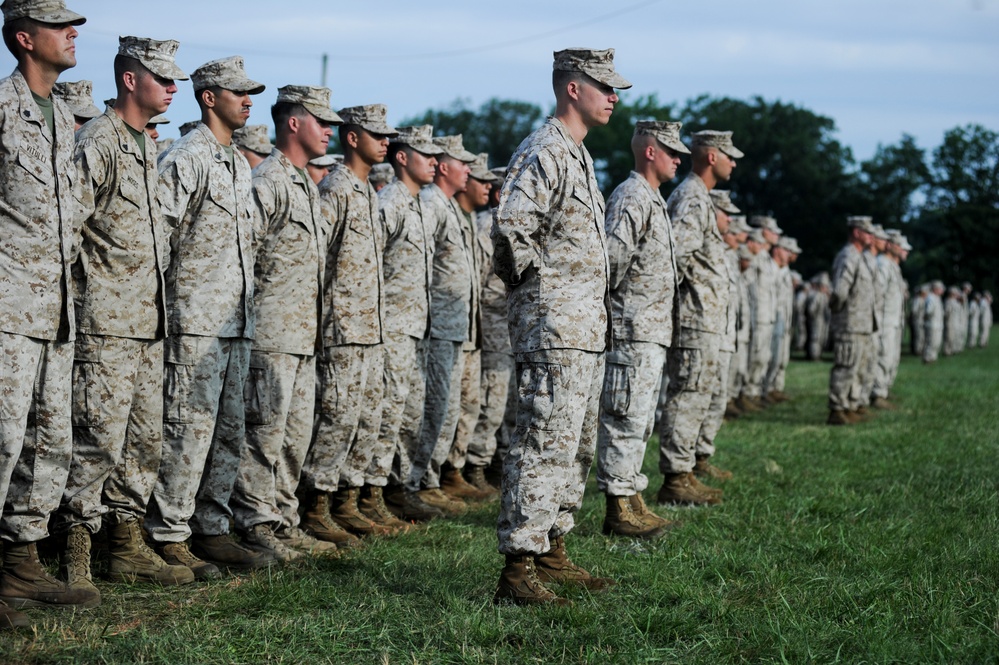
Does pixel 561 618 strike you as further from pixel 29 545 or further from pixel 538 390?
pixel 29 545

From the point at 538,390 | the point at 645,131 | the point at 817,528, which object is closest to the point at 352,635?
the point at 538,390

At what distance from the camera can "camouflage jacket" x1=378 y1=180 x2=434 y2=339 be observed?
7879 mm

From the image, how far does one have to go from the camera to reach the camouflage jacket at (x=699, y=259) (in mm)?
8422

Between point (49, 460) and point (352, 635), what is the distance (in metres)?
1.56

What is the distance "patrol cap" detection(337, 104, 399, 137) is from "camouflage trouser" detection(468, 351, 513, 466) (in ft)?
9.41

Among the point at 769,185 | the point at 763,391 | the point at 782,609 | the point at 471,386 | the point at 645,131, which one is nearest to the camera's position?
the point at 782,609

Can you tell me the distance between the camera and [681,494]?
8516 mm

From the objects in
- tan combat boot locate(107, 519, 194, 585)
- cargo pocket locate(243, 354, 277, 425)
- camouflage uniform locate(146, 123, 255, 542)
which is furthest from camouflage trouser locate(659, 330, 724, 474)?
tan combat boot locate(107, 519, 194, 585)

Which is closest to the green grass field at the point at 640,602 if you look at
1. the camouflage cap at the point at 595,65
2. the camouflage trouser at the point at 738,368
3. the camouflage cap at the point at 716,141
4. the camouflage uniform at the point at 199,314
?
the camouflage uniform at the point at 199,314

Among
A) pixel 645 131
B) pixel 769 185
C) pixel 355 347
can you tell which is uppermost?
pixel 769 185

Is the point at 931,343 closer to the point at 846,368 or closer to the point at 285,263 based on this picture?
the point at 846,368

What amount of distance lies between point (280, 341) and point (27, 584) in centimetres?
197

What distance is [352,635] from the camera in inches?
189

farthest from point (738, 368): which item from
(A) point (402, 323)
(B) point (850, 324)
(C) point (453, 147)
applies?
(A) point (402, 323)
